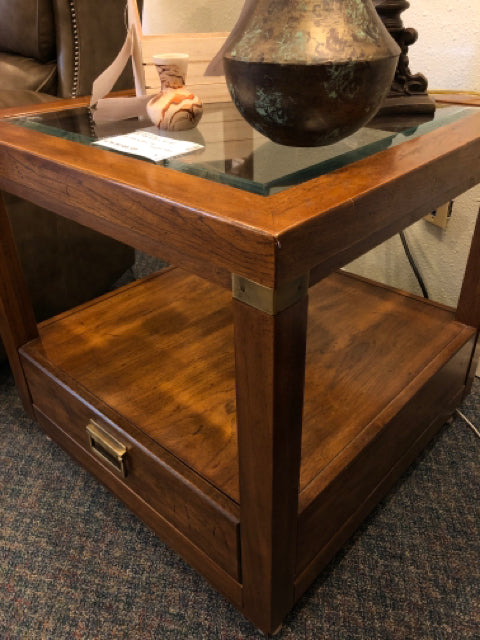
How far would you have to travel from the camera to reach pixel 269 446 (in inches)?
19.4

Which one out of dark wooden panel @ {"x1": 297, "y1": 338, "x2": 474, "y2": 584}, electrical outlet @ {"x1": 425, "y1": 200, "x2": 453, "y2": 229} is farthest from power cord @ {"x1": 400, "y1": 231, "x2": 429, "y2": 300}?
dark wooden panel @ {"x1": 297, "y1": 338, "x2": 474, "y2": 584}

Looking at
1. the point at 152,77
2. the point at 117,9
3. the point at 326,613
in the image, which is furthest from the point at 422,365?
the point at 117,9

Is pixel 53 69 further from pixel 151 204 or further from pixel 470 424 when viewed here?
pixel 470 424

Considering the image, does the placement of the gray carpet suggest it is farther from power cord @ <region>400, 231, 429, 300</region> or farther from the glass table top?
the glass table top

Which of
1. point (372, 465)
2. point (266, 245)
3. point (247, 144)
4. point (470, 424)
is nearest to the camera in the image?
point (266, 245)

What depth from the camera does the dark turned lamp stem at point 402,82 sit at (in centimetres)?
71

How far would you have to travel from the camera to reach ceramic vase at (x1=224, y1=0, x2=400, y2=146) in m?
0.50

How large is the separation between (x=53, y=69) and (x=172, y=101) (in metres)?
0.62

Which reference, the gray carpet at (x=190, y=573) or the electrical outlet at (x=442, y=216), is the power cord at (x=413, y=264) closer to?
the electrical outlet at (x=442, y=216)

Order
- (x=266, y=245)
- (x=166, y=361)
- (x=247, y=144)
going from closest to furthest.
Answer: (x=266, y=245) → (x=247, y=144) → (x=166, y=361)

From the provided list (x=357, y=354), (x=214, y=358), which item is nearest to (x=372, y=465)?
(x=357, y=354)

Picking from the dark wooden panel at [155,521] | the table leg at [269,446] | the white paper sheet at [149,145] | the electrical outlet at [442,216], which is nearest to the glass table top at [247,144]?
the white paper sheet at [149,145]

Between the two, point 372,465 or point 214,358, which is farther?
point 214,358

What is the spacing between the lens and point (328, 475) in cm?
64
